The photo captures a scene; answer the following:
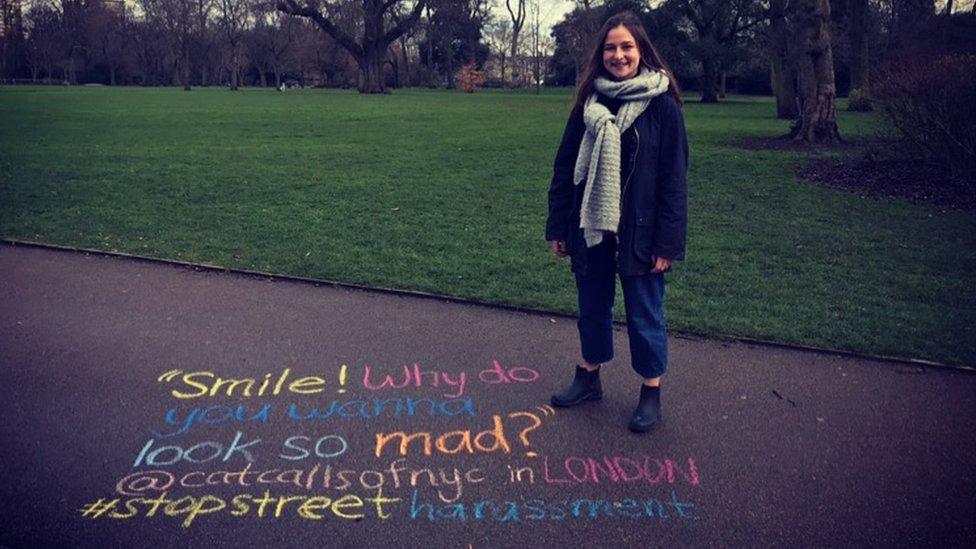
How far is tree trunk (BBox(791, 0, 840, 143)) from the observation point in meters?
15.7

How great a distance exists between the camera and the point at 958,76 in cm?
966

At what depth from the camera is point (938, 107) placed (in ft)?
32.8

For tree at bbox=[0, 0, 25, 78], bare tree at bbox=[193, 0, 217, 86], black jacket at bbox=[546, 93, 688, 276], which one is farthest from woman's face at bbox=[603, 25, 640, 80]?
tree at bbox=[0, 0, 25, 78]

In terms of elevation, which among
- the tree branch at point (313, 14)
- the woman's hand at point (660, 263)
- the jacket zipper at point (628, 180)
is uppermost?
the tree branch at point (313, 14)

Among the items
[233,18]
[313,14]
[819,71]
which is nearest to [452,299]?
[819,71]

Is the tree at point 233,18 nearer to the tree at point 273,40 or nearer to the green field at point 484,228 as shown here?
the tree at point 273,40

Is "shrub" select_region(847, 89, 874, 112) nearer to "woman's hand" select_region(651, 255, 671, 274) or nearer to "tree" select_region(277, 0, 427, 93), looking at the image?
"woman's hand" select_region(651, 255, 671, 274)

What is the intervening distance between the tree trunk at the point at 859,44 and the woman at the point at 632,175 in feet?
101

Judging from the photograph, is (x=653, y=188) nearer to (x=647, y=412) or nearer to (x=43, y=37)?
(x=647, y=412)

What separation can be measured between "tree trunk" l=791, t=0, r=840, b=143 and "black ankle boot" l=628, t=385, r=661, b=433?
14275 mm

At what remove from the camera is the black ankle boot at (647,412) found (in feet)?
11.9

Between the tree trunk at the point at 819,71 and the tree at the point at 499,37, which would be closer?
the tree trunk at the point at 819,71

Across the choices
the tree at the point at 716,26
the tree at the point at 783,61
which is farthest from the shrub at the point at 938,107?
the tree at the point at 716,26

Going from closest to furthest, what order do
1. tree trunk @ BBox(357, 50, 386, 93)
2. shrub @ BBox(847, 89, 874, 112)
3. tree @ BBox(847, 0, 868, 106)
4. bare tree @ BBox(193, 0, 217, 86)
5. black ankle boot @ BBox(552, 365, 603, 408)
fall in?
black ankle boot @ BBox(552, 365, 603, 408)
shrub @ BBox(847, 89, 874, 112)
tree @ BBox(847, 0, 868, 106)
tree trunk @ BBox(357, 50, 386, 93)
bare tree @ BBox(193, 0, 217, 86)
